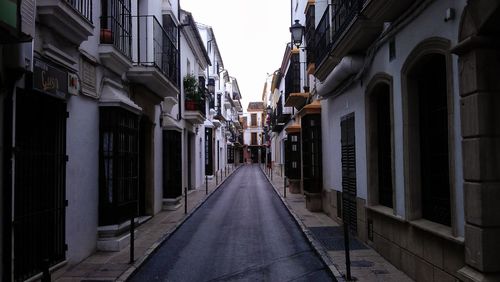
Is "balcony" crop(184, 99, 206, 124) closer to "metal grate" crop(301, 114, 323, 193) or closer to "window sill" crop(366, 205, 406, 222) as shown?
"metal grate" crop(301, 114, 323, 193)

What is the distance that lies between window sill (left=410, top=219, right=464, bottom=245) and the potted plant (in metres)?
15.1

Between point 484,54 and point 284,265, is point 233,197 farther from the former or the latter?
point 484,54

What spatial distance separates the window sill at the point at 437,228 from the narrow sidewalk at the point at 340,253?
2.90 ft

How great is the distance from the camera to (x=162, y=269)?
7.85m

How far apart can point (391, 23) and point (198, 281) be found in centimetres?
508

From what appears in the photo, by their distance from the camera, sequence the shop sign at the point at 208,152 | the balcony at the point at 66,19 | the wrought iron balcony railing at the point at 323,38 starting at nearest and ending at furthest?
the balcony at the point at 66,19
the wrought iron balcony railing at the point at 323,38
the shop sign at the point at 208,152

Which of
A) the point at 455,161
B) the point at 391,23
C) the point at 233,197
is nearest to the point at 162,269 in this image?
the point at 455,161

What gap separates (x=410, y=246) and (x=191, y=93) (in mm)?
15391

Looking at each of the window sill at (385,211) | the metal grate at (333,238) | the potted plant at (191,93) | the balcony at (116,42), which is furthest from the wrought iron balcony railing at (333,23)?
the potted plant at (191,93)

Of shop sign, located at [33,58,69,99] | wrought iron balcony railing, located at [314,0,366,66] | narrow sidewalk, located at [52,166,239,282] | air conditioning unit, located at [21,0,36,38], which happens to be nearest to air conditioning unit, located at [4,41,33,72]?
air conditioning unit, located at [21,0,36,38]

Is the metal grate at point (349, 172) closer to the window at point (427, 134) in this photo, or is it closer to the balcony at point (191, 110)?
the window at point (427, 134)

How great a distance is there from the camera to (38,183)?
682 centimetres

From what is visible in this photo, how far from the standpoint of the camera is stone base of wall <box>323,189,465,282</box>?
552 centimetres

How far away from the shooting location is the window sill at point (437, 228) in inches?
211
